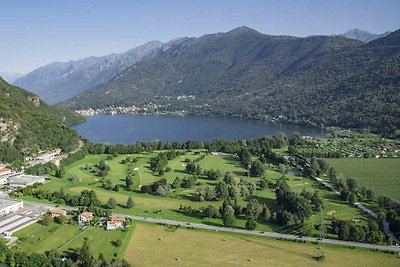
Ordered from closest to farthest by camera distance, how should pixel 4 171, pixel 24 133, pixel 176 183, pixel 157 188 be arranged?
1. pixel 157 188
2. pixel 176 183
3. pixel 4 171
4. pixel 24 133

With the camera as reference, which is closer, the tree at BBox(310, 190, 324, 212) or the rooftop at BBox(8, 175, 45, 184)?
the tree at BBox(310, 190, 324, 212)

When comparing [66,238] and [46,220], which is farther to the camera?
[46,220]

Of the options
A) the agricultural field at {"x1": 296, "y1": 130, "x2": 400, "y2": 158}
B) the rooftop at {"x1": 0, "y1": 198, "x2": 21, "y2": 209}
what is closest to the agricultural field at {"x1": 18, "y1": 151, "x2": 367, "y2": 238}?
the rooftop at {"x1": 0, "y1": 198, "x2": 21, "y2": 209}

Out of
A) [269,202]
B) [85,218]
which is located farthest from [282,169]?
[85,218]

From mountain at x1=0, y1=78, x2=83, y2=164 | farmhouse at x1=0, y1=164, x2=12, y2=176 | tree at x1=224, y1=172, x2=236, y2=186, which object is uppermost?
mountain at x1=0, y1=78, x2=83, y2=164

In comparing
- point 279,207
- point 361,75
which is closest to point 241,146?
point 279,207

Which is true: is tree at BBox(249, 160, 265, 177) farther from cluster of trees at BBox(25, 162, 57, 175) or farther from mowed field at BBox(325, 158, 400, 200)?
cluster of trees at BBox(25, 162, 57, 175)

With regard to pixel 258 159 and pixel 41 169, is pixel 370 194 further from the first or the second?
pixel 41 169
